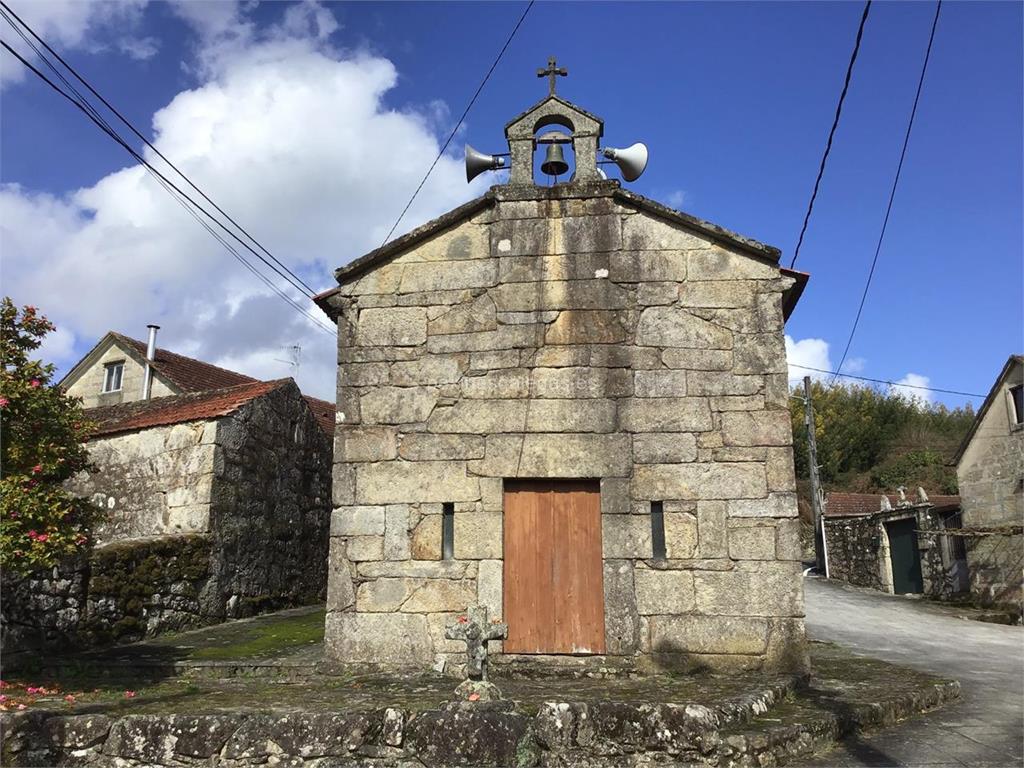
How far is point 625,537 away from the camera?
7164 mm

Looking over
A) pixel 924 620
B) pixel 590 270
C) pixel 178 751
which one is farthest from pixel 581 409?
pixel 924 620

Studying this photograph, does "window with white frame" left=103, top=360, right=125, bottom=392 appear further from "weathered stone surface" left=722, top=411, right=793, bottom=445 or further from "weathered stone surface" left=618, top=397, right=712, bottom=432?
"weathered stone surface" left=722, top=411, right=793, bottom=445

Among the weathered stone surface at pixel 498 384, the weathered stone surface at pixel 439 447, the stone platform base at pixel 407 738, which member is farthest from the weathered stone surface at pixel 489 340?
the stone platform base at pixel 407 738

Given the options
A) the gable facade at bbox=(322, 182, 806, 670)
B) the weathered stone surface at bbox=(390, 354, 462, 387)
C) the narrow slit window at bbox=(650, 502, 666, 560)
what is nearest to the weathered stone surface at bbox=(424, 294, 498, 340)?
the gable facade at bbox=(322, 182, 806, 670)

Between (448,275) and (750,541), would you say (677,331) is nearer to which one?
(750,541)

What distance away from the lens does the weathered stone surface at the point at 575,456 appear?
287 inches

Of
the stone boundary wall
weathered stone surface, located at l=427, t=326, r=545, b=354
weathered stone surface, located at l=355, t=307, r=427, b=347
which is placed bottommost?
the stone boundary wall

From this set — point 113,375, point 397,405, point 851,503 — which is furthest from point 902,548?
point 113,375

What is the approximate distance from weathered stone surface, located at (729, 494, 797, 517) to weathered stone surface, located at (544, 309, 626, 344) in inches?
75.7

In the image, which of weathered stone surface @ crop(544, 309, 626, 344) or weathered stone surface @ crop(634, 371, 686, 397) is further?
weathered stone surface @ crop(544, 309, 626, 344)

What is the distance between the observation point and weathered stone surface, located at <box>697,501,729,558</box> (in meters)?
7.08

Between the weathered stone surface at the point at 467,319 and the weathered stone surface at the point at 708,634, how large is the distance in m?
3.27

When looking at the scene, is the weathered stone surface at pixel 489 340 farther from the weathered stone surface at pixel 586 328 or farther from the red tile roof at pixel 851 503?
the red tile roof at pixel 851 503

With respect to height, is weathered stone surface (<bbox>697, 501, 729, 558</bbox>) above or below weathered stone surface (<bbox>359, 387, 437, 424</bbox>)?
below
